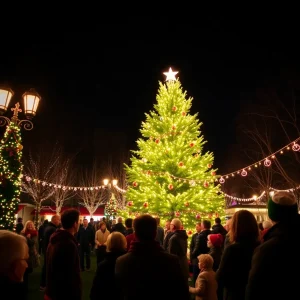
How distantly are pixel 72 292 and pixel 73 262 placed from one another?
0.38m

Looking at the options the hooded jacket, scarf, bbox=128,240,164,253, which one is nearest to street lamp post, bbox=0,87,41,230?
the hooded jacket

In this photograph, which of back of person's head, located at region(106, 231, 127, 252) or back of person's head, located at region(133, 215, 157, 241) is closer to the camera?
back of person's head, located at region(133, 215, 157, 241)

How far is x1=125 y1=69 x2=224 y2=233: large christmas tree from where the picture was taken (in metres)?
16.2

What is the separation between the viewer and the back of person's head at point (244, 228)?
13.2 ft

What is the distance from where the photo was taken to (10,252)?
7.56ft

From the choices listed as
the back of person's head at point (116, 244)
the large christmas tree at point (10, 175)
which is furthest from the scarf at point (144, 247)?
the large christmas tree at point (10, 175)

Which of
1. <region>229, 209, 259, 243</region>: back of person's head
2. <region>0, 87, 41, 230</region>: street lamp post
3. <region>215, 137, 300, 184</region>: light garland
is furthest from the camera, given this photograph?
<region>215, 137, 300, 184</region>: light garland

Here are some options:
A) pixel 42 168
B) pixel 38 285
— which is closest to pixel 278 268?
pixel 38 285

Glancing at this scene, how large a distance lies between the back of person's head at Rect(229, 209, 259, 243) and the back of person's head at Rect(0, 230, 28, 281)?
8.69ft

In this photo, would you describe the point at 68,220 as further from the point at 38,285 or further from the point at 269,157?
the point at 269,157

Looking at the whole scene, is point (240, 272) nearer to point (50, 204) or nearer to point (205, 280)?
point (205, 280)

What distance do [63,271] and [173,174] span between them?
12980mm

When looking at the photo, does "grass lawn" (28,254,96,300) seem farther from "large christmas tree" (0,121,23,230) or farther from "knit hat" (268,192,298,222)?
"knit hat" (268,192,298,222)

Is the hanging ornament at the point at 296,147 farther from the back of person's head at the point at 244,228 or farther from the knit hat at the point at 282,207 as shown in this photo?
the knit hat at the point at 282,207
